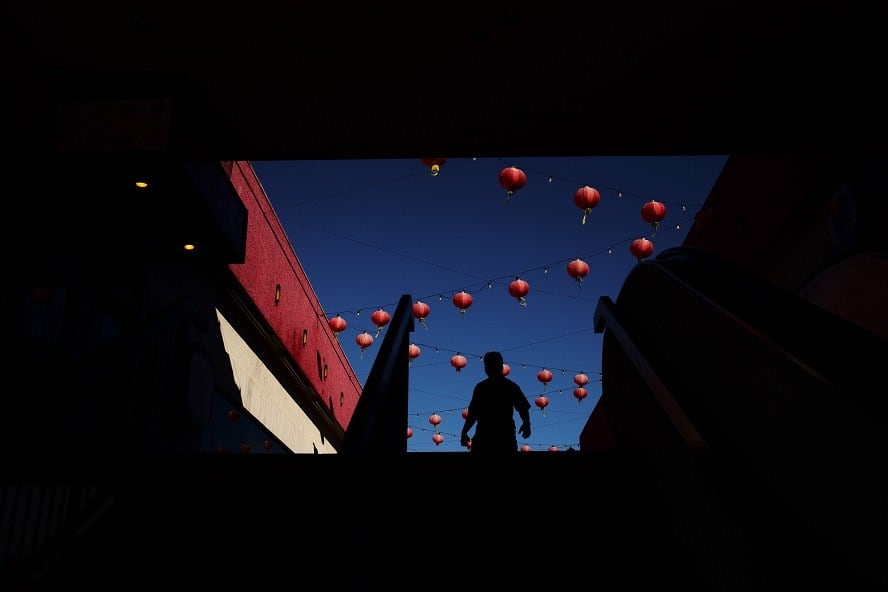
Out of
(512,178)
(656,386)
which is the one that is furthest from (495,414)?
(512,178)

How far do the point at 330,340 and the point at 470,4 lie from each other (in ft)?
38.6

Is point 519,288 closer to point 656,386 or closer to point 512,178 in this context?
point 512,178

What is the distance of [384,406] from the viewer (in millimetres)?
3613

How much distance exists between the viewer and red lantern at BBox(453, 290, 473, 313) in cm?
1316

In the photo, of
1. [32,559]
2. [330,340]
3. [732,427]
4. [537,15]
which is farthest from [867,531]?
[330,340]

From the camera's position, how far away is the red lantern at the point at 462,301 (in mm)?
13164

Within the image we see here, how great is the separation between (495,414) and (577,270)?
248 inches

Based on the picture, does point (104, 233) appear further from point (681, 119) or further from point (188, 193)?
point (681, 119)

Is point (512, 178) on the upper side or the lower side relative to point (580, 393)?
lower

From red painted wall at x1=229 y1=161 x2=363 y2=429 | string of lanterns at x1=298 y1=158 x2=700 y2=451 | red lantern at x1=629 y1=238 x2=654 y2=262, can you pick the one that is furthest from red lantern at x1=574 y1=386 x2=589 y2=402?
red lantern at x1=629 y1=238 x2=654 y2=262

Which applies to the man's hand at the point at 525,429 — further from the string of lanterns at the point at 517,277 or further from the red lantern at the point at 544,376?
the red lantern at the point at 544,376

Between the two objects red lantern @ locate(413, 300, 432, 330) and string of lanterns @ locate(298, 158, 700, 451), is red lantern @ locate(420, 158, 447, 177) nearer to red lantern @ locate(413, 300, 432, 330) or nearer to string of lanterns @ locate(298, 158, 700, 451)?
string of lanterns @ locate(298, 158, 700, 451)

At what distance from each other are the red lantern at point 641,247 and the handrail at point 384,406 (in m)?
5.58

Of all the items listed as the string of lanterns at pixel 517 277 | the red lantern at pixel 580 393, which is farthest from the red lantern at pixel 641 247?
the red lantern at pixel 580 393
